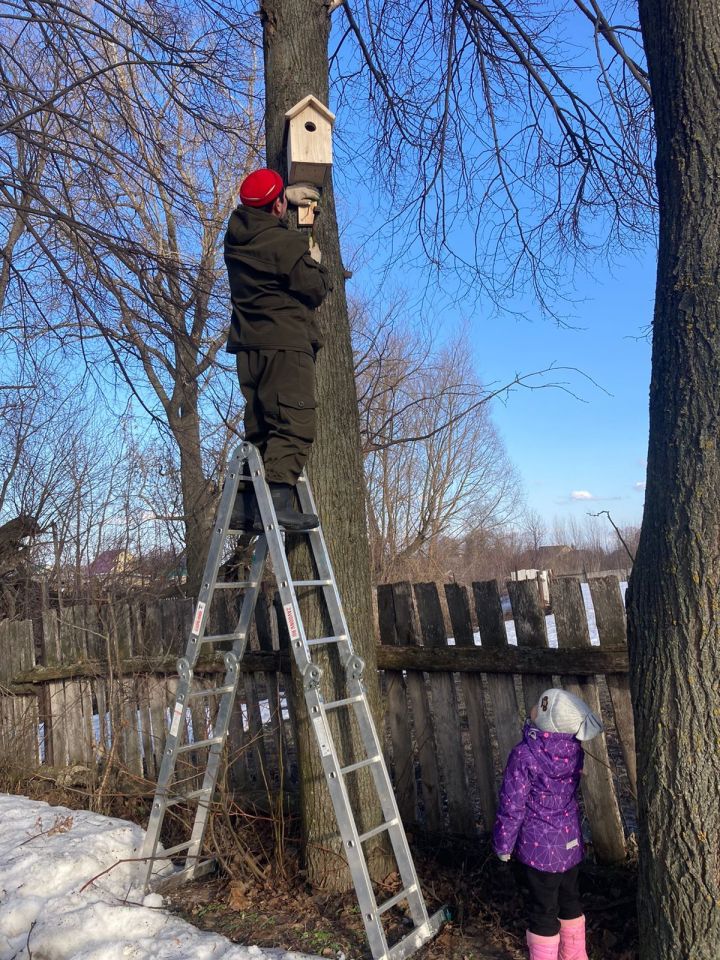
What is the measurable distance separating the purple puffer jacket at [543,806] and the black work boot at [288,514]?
4.62 feet

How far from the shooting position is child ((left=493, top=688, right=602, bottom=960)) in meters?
3.08

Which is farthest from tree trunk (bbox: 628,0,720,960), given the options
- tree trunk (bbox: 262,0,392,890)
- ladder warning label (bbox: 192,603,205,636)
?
ladder warning label (bbox: 192,603,205,636)

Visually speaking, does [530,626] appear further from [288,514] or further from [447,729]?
[288,514]

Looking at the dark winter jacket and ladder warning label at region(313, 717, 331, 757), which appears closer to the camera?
ladder warning label at region(313, 717, 331, 757)

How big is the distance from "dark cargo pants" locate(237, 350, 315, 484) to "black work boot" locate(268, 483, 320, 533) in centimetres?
6

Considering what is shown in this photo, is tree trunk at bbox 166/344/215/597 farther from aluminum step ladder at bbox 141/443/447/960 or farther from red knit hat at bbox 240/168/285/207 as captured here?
red knit hat at bbox 240/168/285/207

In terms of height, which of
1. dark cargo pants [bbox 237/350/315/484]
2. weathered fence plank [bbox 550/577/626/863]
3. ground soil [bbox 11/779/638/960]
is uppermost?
dark cargo pants [bbox 237/350/315/484]

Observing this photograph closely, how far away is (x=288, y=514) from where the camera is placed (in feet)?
12.0

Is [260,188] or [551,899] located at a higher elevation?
[260,188]

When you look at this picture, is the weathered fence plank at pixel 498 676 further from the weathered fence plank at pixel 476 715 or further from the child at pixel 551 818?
the child at pixel 551 818

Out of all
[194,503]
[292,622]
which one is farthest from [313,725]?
[194,503]

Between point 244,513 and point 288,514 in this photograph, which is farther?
point 244,513

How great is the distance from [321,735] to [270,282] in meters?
2.11

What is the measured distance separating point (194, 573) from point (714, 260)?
8092 mm
